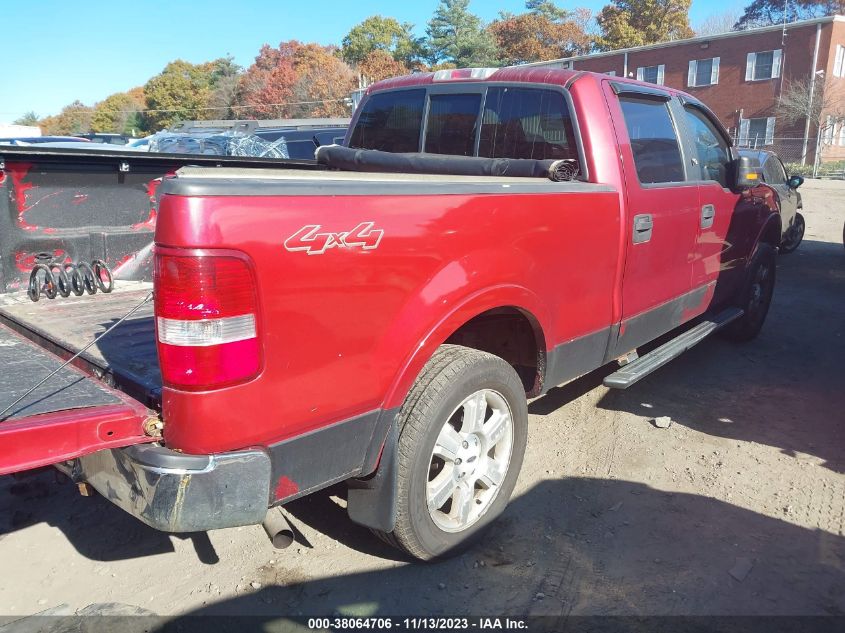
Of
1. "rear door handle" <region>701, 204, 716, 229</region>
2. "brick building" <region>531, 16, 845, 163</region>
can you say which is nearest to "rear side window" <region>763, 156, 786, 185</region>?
"rear door handle" <region>701, 204, 716, 229</region>

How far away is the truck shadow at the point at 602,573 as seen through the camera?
2732 mm

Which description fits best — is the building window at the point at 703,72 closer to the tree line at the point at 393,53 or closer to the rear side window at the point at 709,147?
the tree line at the point at 393,53

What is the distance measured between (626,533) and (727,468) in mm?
1029

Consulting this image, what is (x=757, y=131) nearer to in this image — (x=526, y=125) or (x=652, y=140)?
(x=652, y=140)

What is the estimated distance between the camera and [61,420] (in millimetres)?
2023

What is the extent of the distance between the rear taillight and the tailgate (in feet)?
0.75

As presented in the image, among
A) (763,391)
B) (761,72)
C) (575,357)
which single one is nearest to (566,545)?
(575,357)

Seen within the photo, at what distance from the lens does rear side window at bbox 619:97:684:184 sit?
12.7 feet

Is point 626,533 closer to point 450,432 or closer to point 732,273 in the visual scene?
point 450,432

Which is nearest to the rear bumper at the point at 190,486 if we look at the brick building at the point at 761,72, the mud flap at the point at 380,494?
the mud flap at the point at 380,494

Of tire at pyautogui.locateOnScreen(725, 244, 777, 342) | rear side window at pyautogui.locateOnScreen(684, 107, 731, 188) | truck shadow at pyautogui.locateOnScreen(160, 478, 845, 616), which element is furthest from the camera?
tire at pyautogui.locateOnScreen(725, 244, 777, 342)

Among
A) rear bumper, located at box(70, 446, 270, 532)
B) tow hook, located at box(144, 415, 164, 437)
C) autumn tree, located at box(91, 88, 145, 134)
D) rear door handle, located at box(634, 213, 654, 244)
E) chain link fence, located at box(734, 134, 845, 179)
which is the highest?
autumn tree, located at box(91, 88, 145, 134)

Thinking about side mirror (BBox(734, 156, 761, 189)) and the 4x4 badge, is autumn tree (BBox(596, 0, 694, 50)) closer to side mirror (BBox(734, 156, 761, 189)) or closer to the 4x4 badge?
side mirror (BBox(734, 156, 761, 189))

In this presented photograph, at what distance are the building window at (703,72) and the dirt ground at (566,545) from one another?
1427 inches
